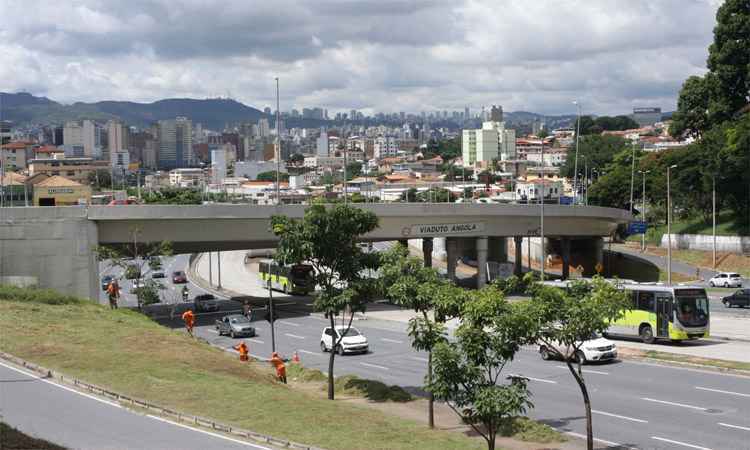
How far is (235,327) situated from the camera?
45.8 meters

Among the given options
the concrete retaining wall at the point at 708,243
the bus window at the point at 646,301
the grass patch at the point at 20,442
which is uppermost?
the grass patch at the point at 20,442

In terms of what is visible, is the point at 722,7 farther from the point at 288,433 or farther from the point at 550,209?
the point at 288,433

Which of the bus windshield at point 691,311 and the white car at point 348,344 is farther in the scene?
the white car at point 348,344

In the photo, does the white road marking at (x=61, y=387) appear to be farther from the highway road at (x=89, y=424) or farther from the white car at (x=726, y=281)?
the white car at (x=726, y=281)

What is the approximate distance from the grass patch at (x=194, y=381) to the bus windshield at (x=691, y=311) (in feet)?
55.1

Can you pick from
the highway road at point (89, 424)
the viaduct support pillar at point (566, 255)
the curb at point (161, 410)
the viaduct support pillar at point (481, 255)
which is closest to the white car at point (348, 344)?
the curb at point (161, 410)

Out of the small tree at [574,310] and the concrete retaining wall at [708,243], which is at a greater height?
the small tree at [574,310]

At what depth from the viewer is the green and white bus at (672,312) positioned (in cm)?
3741

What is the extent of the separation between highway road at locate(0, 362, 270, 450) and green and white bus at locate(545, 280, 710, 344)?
2190 cm

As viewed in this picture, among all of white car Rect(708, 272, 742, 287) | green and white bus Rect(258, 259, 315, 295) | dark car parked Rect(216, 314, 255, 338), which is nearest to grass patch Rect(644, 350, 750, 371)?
dark car parked Rect(216, 314, 255, 338)

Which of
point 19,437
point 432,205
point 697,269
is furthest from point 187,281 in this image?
point 19,437

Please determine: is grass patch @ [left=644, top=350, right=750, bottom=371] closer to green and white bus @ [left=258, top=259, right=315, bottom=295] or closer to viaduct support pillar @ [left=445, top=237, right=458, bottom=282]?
green and white bus @ [left=258, top=259, right=315, bottom=295]

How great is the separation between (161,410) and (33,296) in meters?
21.9

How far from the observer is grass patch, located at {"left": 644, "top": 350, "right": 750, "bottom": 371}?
1216 inches
